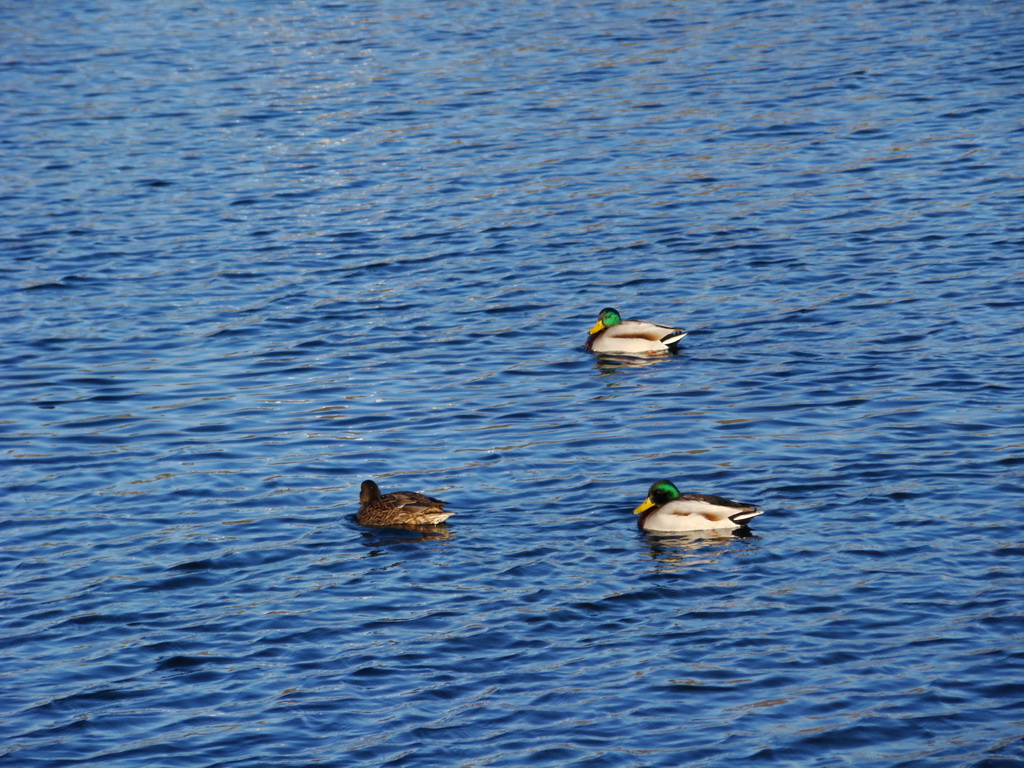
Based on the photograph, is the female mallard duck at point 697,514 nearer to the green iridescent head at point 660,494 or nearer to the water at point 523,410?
the green iridescent head at point 660,494

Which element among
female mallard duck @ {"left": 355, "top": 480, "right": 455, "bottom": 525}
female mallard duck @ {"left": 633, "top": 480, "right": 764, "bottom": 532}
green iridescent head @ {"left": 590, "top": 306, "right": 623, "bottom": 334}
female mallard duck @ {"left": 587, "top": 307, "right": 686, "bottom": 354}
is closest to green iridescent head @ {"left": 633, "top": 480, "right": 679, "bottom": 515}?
female mallard duck @ {"left": 633, "top": 480, "right": 764, "bottom": 532}

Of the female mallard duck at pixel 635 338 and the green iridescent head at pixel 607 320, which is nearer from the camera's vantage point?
the female mallard duck at pixel 635 338

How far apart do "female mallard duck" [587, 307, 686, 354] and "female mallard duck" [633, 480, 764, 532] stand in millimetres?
4987

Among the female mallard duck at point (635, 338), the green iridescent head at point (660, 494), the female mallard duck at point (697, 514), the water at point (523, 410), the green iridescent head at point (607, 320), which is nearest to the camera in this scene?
the water at point (523, 410)

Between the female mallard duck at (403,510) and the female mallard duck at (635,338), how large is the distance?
5032 mm

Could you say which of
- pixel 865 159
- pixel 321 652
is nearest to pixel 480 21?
pixel 865 159

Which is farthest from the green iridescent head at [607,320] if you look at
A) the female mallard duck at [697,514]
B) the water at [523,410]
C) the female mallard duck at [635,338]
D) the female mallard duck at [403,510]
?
the female mallard duck at [697,514]

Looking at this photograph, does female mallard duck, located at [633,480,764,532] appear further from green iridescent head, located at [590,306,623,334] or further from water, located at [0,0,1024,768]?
green iridescent head, located at [590,306,623,334]

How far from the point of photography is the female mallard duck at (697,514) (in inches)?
507

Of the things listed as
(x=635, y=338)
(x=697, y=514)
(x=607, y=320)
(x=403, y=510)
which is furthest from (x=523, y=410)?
(x=697, y=514)

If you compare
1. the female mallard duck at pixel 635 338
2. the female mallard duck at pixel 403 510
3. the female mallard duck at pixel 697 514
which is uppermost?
the female mallard duck at pixel 635 338

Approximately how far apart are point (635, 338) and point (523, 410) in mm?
2018

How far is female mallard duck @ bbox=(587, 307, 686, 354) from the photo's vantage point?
17953 millimetres

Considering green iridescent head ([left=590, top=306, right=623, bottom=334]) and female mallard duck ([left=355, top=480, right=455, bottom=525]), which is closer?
female mallard duck ([left=355, top=480, right=455, bottom=525])
